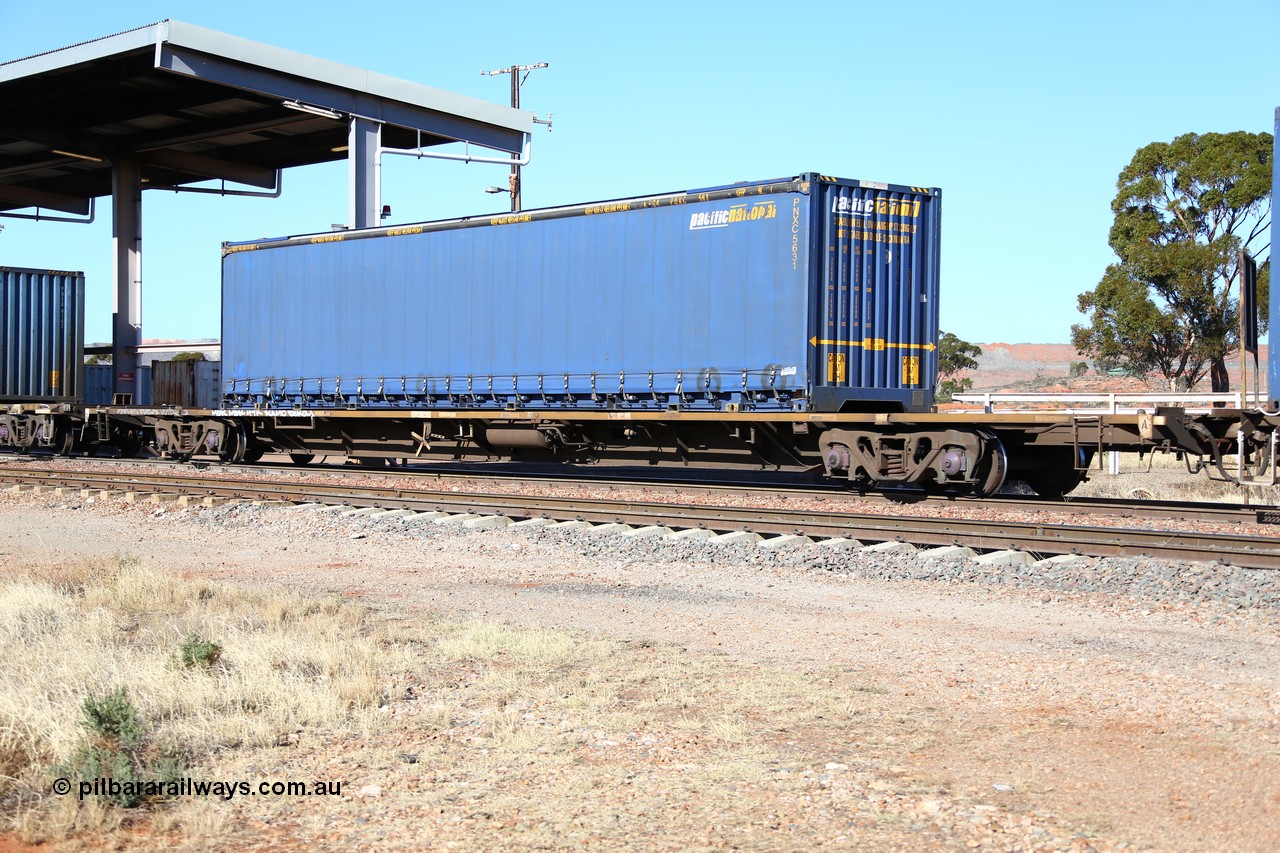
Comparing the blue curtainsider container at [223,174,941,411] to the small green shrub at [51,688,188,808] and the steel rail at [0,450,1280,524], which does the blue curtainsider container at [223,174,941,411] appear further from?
the small green shrub at [51,688,188,808]

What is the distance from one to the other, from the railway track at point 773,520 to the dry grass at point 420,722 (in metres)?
4.68

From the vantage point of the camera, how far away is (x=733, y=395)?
1656 cm

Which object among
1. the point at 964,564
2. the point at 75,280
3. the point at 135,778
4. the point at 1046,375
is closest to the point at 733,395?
the point at 964,564

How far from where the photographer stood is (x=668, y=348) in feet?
56.8

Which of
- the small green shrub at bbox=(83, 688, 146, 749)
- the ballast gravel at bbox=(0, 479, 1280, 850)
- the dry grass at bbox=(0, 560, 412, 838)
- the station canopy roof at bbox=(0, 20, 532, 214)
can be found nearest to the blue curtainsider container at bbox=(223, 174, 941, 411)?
the ballast gravel at bbox=(0, 479, 1280, 850)

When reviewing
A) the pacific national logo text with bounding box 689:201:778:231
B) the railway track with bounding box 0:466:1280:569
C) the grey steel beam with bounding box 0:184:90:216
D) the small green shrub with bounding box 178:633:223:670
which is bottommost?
the small green shrub with bounding box 178:633:223:670

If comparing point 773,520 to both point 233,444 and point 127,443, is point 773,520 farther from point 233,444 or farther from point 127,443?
point 127,443

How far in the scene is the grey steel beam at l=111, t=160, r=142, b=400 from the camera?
→ 115 ft

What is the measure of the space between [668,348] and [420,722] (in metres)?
11.7

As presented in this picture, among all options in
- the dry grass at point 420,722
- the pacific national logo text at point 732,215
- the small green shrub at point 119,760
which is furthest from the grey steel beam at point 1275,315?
the small green shrub at point 119,760

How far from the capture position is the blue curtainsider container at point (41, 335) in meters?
28.5

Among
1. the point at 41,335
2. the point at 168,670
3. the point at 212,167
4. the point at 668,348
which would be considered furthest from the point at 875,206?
the point at 212,167

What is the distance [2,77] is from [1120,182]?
113 feet

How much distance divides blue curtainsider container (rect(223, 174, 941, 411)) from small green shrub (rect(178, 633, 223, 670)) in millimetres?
9917
